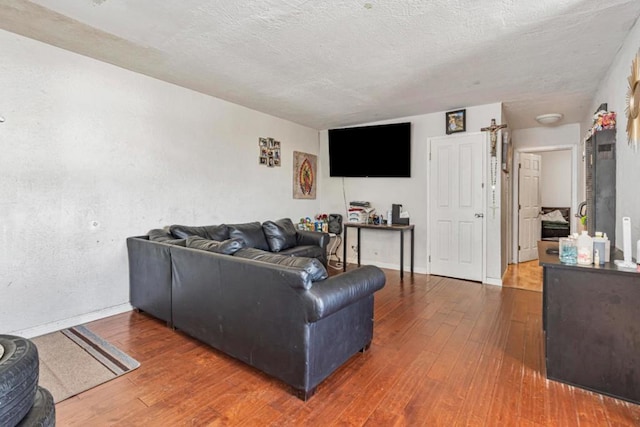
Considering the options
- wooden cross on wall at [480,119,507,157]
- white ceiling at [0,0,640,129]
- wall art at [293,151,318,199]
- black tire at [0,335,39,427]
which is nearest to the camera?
black tire at [0,335,39,427]

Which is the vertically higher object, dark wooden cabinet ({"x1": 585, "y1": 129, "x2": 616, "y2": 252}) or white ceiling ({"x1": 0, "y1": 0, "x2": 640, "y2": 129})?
white ceiling ({"x1": 0, "y1": 0, "x2": 640, "y2": 129})

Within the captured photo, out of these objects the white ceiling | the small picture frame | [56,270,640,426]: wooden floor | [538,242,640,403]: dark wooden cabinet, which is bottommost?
[56,270,640,426]: wooden floor

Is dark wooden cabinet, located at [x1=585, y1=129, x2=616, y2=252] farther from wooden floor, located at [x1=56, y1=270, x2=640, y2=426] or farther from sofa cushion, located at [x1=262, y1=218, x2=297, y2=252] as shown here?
sofa cushion, located at [x1=262, y1=218, x2=297, y2=252]

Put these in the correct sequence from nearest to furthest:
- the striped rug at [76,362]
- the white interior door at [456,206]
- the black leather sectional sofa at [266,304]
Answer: the black leather sectional sofa at [266,304]
the striped rug at [76,362]
the white interior door at [456,206]

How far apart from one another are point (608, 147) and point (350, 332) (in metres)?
2.66

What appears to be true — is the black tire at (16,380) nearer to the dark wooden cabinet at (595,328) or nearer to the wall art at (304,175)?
the dark wooden cabinet at (595,328)

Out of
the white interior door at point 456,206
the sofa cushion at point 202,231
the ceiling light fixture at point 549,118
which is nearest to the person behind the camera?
the sofa cushion at point 202,231

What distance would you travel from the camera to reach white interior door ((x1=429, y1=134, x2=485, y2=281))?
4.37m

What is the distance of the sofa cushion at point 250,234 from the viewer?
13.1ft

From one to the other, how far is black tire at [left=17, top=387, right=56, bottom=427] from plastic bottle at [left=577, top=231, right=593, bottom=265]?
268 cm

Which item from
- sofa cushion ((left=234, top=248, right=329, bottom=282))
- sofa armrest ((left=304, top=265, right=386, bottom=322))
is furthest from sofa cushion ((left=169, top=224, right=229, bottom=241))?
sofa armrest ((left=304, top=265, right=386, bottom=322))

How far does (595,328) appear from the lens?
1.86 m

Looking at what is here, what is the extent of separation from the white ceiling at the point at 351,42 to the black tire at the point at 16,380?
6.81ft

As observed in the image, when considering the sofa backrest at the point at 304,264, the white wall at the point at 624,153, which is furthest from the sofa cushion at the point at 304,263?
the white wall at the point at 624,153
